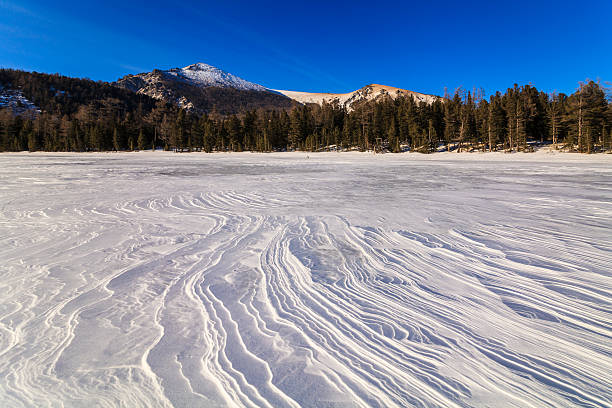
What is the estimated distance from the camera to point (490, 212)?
565 cm

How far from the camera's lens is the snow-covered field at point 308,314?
1604 mm

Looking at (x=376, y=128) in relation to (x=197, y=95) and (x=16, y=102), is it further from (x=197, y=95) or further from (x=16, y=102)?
(x=197, y=95)

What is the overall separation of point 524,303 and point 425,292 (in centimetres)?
78

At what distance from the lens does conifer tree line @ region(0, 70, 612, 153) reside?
3519 centimetres

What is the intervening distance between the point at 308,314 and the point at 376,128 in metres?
49.9

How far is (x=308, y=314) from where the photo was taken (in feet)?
7.68

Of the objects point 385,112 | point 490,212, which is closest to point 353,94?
point 385,112

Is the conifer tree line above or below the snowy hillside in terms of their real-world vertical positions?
below

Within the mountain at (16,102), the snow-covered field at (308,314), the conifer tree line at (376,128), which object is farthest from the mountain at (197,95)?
the snow-covered field at (308,314)

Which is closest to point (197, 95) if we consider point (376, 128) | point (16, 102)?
point (16, 102)

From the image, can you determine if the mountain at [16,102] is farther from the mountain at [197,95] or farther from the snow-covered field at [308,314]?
the snow-covered field at [308,314]

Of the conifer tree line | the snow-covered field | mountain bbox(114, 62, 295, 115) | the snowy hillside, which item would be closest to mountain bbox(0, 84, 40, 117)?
the snowy hillside

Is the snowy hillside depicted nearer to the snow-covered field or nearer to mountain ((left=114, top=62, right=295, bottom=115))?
mountain ((left=114, top=62, right=295, bottom=115))

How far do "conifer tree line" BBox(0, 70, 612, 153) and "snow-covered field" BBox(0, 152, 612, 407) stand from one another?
3812 centimetres
